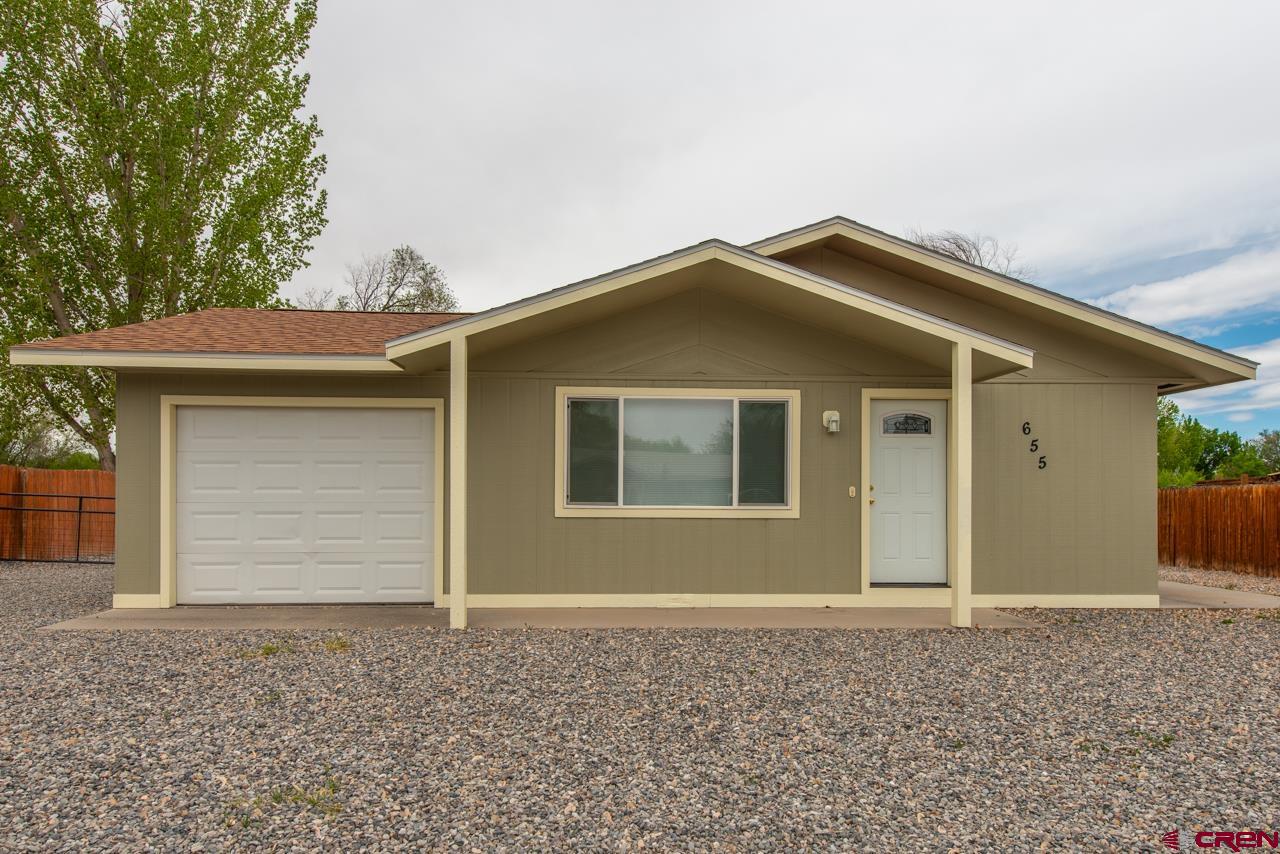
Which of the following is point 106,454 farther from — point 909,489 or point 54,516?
point 909,489

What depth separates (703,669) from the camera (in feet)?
15.9

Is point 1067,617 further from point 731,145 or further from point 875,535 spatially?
point 731,145

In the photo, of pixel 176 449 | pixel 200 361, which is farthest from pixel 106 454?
pixel 200 361

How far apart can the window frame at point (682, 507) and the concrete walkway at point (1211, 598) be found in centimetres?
401

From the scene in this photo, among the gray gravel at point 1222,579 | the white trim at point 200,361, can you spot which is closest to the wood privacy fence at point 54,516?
the white trim at point 200,361

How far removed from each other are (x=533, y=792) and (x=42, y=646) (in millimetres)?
4584

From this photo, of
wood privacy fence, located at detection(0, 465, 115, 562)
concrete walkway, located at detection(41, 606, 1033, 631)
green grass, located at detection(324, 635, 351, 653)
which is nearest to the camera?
green grass, located at detection(324, 635, 351, 653)

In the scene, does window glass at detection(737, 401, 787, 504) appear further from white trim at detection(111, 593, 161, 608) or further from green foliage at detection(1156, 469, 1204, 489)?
green foliage at detection(1156, 469, 1204, 489)

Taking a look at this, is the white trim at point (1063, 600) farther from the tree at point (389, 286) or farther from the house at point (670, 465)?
the tree at point (389, 286)

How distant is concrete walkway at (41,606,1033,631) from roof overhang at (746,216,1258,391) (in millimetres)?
2845

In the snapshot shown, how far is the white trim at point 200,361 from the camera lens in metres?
6.34

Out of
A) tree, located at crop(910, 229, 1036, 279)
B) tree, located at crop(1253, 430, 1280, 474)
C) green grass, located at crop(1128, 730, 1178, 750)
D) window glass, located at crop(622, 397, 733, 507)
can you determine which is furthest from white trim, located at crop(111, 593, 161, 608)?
tree, located at crop(1253, 430, 1280, 474)

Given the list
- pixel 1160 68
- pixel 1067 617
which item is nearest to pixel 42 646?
pixel 1067 617

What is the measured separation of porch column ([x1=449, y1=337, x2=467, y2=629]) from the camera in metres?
5.94
